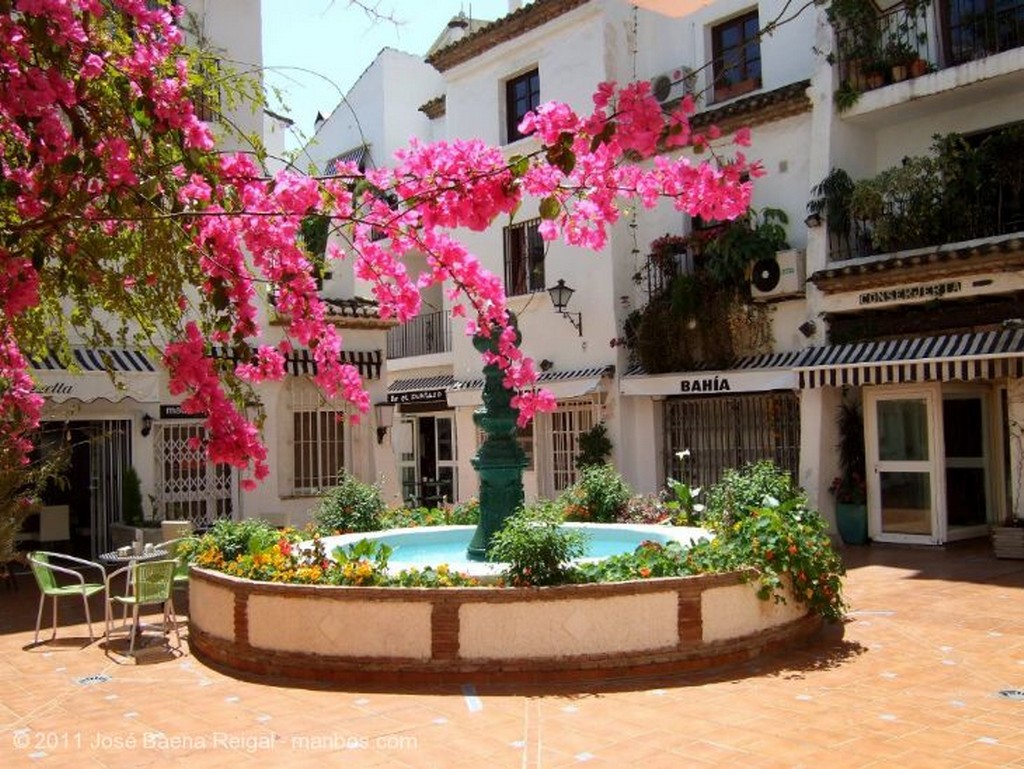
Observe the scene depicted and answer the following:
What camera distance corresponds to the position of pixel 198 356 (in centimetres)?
430

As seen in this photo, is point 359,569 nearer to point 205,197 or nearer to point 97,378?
point 205,197

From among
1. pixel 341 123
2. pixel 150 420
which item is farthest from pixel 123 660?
pixel 341 123

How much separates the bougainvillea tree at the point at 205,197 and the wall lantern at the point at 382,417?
13.8m

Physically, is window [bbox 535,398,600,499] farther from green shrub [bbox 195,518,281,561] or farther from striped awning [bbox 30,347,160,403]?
green shrub [bbox 195,518,281,561]

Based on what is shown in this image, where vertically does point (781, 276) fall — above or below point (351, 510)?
above

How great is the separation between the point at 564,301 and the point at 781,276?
15.8ft

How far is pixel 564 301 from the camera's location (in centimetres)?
1966

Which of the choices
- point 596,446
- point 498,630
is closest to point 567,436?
point 596,446

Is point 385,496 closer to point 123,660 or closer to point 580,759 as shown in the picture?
point 123,660

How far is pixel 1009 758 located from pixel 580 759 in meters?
2.46

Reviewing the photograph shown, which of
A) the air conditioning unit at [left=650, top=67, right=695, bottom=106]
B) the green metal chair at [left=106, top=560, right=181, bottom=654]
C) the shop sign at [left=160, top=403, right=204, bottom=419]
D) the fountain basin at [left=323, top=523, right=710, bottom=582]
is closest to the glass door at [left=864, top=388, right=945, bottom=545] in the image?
the fountain basin at [left=323, top=523, right=710, bottom=582]

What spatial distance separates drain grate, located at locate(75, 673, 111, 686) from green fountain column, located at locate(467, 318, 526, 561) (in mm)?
3803

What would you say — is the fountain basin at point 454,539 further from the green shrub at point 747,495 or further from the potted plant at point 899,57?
the potted plant at point 899,57

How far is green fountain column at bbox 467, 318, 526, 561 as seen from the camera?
33.9 ft
